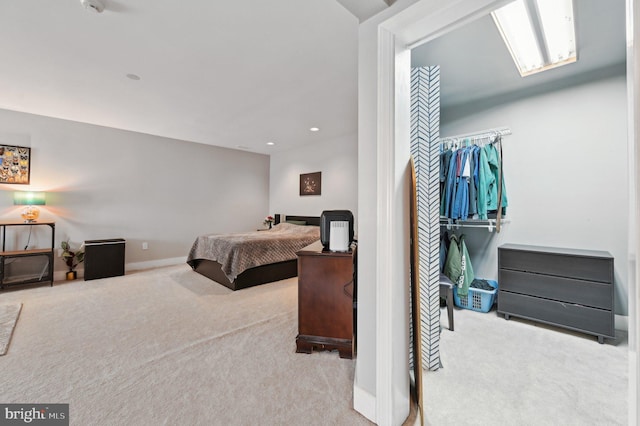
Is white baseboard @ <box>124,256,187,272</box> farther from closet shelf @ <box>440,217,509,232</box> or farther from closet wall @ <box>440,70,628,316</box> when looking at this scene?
closet wall @ <box>440,70,628,316</box>

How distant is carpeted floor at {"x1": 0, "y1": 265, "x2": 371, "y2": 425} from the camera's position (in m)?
1.38

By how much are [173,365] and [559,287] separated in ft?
10.4

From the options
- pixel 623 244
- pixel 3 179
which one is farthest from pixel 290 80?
pixel 3 179

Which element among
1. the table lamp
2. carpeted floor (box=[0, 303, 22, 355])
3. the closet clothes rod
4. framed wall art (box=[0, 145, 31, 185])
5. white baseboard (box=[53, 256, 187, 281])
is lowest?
carpeted floor (box=[0, 303, 22, 355])

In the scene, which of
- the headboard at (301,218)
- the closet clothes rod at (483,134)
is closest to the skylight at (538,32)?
the closet clothes rod at (483,134)

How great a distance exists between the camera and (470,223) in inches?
116

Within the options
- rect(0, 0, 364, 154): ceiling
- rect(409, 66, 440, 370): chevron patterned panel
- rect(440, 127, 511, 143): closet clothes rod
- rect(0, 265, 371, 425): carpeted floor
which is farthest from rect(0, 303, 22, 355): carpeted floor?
rect(440, 127, 511, 143): closet clothes rod

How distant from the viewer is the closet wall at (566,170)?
2.27 meters

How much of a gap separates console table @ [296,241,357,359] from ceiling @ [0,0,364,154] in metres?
1.69

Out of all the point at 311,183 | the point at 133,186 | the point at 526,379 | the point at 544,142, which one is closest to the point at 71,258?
the point at 133,186

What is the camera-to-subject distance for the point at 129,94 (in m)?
2.95

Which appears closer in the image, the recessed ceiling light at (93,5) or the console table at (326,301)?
the recessed ceiling light at (93,5)

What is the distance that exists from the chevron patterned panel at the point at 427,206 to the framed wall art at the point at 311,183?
3.29 meters

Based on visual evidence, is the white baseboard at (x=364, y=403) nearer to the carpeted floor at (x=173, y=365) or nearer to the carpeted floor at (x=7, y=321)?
the carpeted floor at (x=173, y=365)
